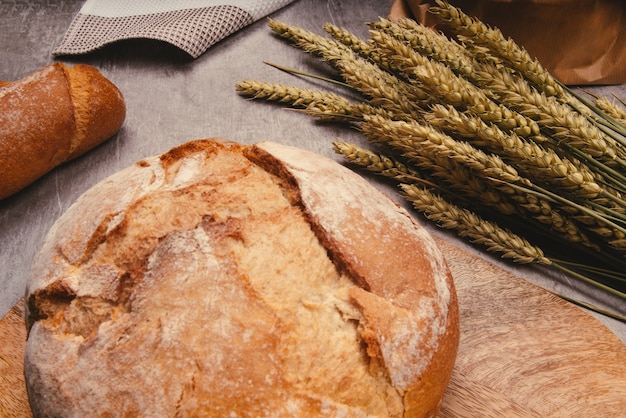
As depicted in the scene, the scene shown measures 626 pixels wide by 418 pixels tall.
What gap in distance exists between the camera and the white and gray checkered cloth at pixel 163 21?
88.1 inches

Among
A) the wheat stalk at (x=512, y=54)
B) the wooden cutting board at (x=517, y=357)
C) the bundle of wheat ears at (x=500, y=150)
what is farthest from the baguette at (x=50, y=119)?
the wheat stalk at (x=512, y=54)

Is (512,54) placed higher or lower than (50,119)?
higher

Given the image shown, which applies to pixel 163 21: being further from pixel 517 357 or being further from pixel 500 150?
pixel 517 357

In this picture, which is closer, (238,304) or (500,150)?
(238,304)

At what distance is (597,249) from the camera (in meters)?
1.52

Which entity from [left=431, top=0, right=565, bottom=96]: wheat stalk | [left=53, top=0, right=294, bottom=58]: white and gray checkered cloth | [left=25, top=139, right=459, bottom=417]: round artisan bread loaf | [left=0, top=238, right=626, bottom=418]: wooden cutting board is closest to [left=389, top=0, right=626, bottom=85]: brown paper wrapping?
[left=431, top=0, right=565, bottom=96]: wheat stalk

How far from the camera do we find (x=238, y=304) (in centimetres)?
97

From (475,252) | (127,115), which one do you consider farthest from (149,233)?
(127,115)

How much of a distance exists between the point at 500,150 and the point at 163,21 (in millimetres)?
1583

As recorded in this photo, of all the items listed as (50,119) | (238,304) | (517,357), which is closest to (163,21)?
(50,119)

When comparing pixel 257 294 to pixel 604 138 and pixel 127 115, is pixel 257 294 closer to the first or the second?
pixel 604 138

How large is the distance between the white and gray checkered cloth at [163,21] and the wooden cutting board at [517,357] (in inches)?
51.4

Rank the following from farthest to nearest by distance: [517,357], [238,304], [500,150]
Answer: [500,150] → [517,357] → [238,304]

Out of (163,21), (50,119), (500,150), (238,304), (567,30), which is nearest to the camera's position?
(238,304)
